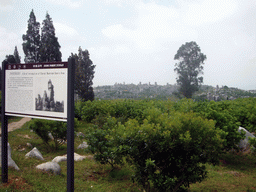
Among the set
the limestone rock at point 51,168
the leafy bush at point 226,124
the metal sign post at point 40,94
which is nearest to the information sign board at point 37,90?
the metal sign post at point 40,94

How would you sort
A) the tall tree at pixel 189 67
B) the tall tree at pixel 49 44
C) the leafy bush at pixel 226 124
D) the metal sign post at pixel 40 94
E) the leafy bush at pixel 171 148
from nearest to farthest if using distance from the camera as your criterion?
the metal sign post at pixel 40 94
the leafy bush at pixel 171 148
the leafy bush at pixel 226 124
the tall tree at pixel 49 44
the tall tree at pixel 189 67

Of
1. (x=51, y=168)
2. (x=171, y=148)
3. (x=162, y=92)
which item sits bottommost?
(x=51, y=168)

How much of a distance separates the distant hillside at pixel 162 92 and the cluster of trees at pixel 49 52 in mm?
15533

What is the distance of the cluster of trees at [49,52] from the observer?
2275 centimetres

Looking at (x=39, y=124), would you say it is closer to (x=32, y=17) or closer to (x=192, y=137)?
(x=192, y=137)

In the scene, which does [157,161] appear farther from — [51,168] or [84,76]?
[84,76]

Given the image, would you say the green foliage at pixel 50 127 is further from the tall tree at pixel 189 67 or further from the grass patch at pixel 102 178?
the tall tree at pixel 189 67

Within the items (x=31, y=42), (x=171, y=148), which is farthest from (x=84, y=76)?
(x=171, y=148)

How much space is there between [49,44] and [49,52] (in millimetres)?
899

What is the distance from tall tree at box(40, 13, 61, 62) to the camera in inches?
881

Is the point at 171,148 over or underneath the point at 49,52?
underneath

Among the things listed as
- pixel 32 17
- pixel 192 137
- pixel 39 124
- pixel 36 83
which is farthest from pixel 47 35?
pixel 192 137

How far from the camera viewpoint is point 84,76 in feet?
75.4

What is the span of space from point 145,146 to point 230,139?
5.57 m
